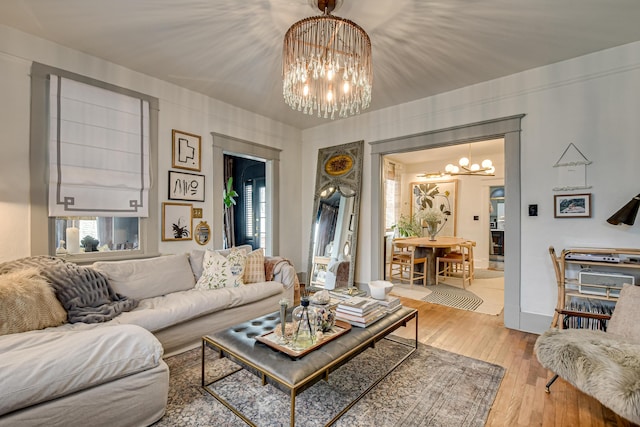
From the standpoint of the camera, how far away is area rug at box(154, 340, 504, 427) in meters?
1.72

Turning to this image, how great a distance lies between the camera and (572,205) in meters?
2.87

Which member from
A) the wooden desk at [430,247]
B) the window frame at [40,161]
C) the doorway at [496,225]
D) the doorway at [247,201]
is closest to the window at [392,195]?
the wooden desk at [430,247]

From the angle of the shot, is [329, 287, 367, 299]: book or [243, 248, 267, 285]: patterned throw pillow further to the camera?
[243, 248, 267, 285]: patterned throw pillow

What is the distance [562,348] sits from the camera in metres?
1.78

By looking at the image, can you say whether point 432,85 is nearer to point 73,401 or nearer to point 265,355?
point 265,355

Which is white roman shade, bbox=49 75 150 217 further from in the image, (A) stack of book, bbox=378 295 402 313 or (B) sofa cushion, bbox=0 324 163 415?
(A) stack of book, bbox=378 295 402 313

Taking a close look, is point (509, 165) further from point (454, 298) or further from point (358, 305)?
point (358, 305)

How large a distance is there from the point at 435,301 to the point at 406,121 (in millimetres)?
2572

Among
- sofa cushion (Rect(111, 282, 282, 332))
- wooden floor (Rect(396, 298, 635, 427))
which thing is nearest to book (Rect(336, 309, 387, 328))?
wooden floor (Rect(396, 298, 635, 427))

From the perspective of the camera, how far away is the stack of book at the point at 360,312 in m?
2.07

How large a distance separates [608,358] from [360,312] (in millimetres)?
1402

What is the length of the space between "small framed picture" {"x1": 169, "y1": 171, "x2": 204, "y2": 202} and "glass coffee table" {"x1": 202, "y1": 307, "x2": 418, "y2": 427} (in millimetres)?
2150

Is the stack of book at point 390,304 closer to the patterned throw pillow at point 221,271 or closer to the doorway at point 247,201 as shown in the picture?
the patterned throw pillow at point 221,271

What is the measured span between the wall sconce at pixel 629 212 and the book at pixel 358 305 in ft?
7.37
